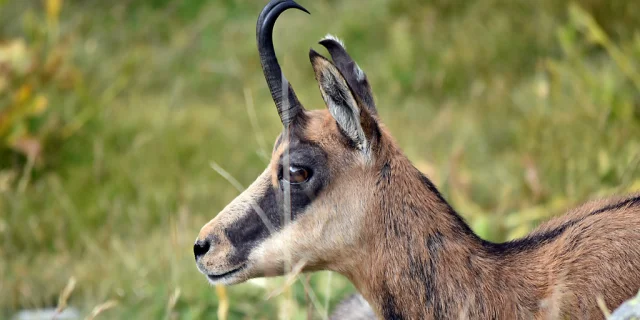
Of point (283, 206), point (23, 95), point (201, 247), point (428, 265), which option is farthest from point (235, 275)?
point (23, 95)

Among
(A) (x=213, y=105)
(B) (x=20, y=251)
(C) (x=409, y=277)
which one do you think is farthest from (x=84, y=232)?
(C) (x=409, y=277)

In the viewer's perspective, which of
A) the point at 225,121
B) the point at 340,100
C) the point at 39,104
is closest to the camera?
the point at 340,100

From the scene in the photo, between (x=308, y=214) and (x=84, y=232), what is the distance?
12.0ft

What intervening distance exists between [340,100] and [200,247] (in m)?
0.87

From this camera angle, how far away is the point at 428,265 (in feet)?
12.3

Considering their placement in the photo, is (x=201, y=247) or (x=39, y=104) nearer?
(x=201, y=247)

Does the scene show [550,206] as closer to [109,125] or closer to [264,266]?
[264,266]

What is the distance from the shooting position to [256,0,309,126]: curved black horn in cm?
381

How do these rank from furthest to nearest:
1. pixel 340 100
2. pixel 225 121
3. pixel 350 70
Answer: pixel 225 121, pixel 350 70, pixel 340 100

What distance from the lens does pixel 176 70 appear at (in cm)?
1038

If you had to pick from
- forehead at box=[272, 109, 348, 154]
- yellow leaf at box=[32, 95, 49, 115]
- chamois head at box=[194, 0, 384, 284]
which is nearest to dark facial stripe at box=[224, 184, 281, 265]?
chamois head at box=[194, 0, 384, 284]

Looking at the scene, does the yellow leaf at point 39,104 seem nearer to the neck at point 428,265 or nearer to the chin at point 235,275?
the chin at point 235,275

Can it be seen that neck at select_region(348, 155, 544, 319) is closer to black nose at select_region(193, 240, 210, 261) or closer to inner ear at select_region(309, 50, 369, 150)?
inner ear at select_region(309, 50, 369, 150)

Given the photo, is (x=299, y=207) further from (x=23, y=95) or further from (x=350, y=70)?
(x=23, y=95)
